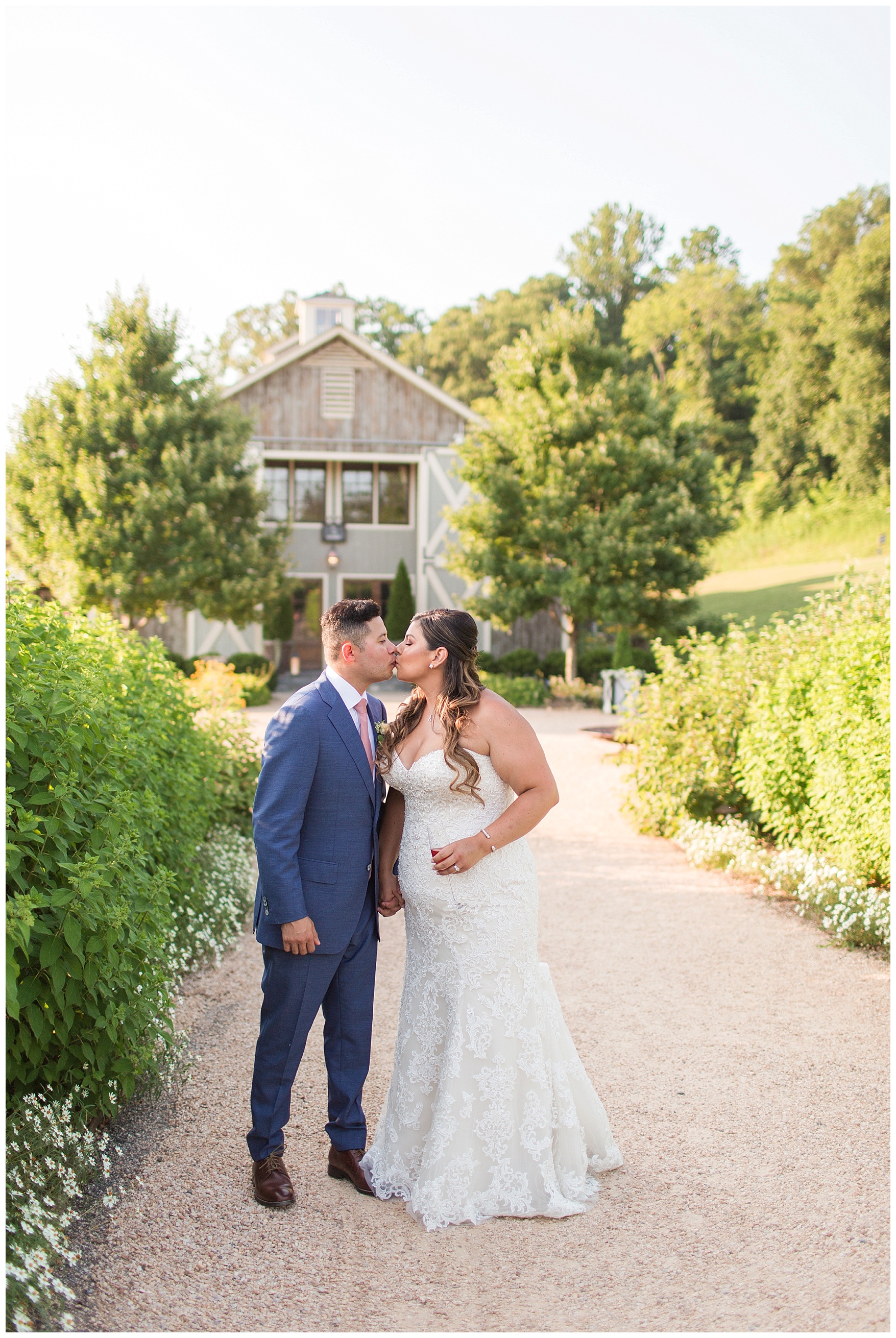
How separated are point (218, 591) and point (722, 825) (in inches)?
500

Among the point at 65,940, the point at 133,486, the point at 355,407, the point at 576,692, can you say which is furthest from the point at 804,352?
the point at 65,940

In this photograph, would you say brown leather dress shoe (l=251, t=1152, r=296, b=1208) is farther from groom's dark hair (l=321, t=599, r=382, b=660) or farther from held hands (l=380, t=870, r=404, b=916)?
groom's dark hair (l=321, t=599, r=382, b=660)

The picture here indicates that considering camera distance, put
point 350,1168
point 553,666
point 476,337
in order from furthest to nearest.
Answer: point 476,337 < point 553,666 < point 350,1168

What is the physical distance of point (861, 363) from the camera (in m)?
34.6

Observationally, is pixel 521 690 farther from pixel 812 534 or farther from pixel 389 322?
pixel 389 322

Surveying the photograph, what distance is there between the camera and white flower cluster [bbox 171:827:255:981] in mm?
5531

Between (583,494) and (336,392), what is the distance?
286 inches

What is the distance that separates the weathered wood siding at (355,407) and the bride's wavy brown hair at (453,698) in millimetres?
21829

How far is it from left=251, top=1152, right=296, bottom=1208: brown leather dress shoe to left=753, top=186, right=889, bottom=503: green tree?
122ft

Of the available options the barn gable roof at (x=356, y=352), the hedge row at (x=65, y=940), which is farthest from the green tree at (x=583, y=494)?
the hedge row at (x=65, y=940)

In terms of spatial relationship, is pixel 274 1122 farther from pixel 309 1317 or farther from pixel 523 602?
pixel 523 602

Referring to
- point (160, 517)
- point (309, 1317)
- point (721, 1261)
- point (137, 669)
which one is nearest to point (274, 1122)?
point (309, 1317)

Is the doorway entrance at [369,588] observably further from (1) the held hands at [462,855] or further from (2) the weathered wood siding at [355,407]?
(1) the held hands at [462,855]

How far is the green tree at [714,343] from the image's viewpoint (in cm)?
4097
